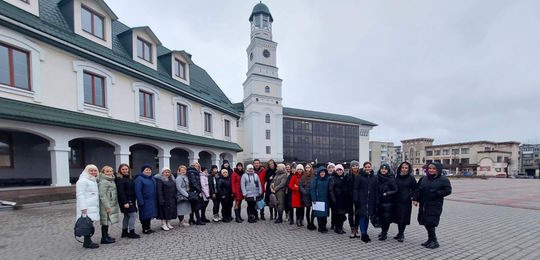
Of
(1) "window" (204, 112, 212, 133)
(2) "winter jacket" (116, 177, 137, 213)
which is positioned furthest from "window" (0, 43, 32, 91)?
(1) "window" (204, 112, 212, 133)

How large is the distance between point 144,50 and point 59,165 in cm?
824

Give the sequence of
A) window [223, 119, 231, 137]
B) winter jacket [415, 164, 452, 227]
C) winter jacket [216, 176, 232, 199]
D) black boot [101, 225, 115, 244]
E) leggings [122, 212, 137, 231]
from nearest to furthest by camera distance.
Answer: winter jacket [415, 164, 452, 227]
black boot [101, 225, 115, 244]
leggings [122, 212, 137, 231]
winter jacket [216, 176, 232, 199]
window [223, 119, 231, 137]

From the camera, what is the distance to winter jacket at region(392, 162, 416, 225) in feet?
17.9

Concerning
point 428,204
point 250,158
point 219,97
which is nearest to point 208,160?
point 219,97

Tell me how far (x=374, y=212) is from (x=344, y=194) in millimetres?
795

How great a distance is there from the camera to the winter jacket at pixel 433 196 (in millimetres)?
5090

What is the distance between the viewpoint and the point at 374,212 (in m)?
5.62

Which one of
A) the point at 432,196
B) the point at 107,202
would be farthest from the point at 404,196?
the point at 107,202

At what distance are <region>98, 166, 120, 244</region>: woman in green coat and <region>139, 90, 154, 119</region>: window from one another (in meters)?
9.49

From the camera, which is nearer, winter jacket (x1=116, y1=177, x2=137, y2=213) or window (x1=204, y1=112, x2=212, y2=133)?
winter jacket (x1=116, y1=177, x2=137, y2=213)

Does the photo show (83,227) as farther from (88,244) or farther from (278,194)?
(278,194)

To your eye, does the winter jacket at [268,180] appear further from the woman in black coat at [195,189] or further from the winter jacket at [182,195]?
the winter jacket at [182,195]

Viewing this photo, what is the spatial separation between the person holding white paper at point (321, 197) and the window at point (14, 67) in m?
11.3

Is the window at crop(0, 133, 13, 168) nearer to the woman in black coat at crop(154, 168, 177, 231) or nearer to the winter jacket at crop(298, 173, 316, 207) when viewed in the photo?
the woman in black coat at crop(154, 168, 177, 231)
